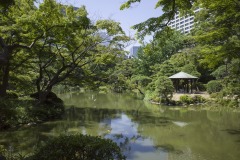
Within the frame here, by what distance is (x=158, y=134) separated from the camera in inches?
412

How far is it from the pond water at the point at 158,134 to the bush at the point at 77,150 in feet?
9.84

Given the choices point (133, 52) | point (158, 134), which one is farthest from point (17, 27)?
point (133, 52)

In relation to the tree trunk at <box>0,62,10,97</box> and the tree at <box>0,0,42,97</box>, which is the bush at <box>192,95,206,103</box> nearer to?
the tree at <box>0,0,42,97</box>

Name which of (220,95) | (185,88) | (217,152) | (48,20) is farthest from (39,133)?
(185,88)

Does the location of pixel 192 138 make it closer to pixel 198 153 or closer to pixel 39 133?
pixel 198 153

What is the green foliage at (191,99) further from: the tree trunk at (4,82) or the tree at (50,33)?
the tree trunk at (4,82)

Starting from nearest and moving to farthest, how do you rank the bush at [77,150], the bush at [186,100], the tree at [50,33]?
the bush at [77,150]
the tree at [50,33]
the bush at [186,100]

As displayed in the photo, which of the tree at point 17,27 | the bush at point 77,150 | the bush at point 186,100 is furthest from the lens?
the bush at point 186,100

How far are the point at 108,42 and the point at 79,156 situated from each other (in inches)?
463

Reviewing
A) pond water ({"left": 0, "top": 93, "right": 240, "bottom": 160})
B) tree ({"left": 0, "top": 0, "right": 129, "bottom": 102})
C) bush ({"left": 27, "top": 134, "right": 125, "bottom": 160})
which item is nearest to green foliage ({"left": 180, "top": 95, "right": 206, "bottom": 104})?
pond water ({"left": 0, "top": 93, "right": 240, "bottom": 160})

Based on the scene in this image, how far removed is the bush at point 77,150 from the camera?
4602 mm

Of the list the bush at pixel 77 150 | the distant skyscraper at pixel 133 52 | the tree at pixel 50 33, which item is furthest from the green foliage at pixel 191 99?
the bush at pixel 77 150

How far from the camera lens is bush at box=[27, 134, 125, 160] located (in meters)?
4.60

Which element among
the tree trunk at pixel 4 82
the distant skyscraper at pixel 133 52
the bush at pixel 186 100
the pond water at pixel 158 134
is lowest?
the pond water at pixel 158 134
